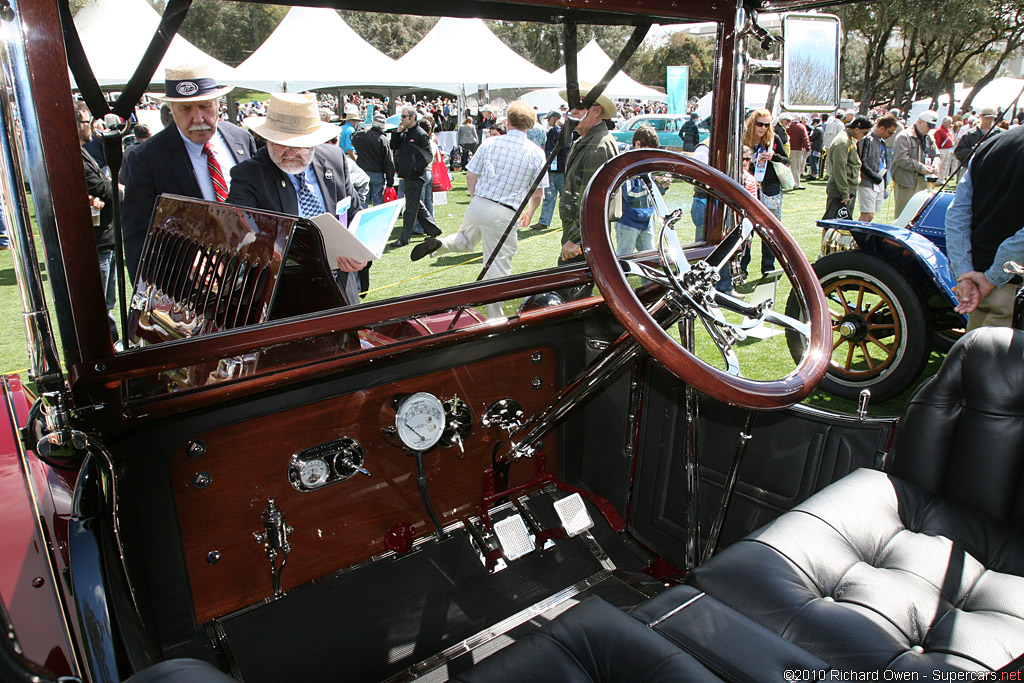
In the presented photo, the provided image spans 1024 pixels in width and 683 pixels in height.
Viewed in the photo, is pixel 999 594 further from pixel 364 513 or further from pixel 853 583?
pixel 364 513

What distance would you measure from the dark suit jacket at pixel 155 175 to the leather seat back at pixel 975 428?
6.33 feet

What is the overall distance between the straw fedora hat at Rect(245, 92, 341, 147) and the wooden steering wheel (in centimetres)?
120

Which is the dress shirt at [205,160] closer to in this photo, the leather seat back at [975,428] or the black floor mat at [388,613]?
the black floor mat at [388,613]

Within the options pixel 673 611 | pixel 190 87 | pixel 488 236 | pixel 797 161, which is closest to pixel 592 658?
pixel 673 611

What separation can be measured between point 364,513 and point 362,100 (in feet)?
3.26

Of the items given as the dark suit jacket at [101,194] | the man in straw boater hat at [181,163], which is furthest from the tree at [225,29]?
the dark suit jacket at [101,194]

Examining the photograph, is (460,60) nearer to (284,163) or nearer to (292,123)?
(292,123)

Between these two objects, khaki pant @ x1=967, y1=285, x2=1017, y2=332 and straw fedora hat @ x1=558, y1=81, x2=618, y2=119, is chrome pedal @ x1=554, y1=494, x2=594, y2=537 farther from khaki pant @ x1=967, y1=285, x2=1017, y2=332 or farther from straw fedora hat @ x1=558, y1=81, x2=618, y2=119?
khaki pant @ x1=967, y1=285, x2=1017, y2=332

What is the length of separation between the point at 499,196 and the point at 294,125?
816 mm

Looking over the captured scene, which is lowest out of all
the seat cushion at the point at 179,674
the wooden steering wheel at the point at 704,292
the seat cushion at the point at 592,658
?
the seat cushion at the point at 592,658

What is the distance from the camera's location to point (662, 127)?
6.97 ft

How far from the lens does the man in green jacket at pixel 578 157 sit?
1.85m

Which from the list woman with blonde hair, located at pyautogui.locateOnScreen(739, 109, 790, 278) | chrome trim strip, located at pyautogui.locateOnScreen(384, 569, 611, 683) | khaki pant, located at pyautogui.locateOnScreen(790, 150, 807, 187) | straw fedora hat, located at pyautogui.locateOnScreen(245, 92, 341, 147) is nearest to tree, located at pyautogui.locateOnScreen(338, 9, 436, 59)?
straw fedora hat, located at pyautogui.locateOnScreen(245, 92, 341, 147)

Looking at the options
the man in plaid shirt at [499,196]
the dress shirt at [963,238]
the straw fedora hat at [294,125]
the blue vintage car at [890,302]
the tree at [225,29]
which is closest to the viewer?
the tree at [225,29]
